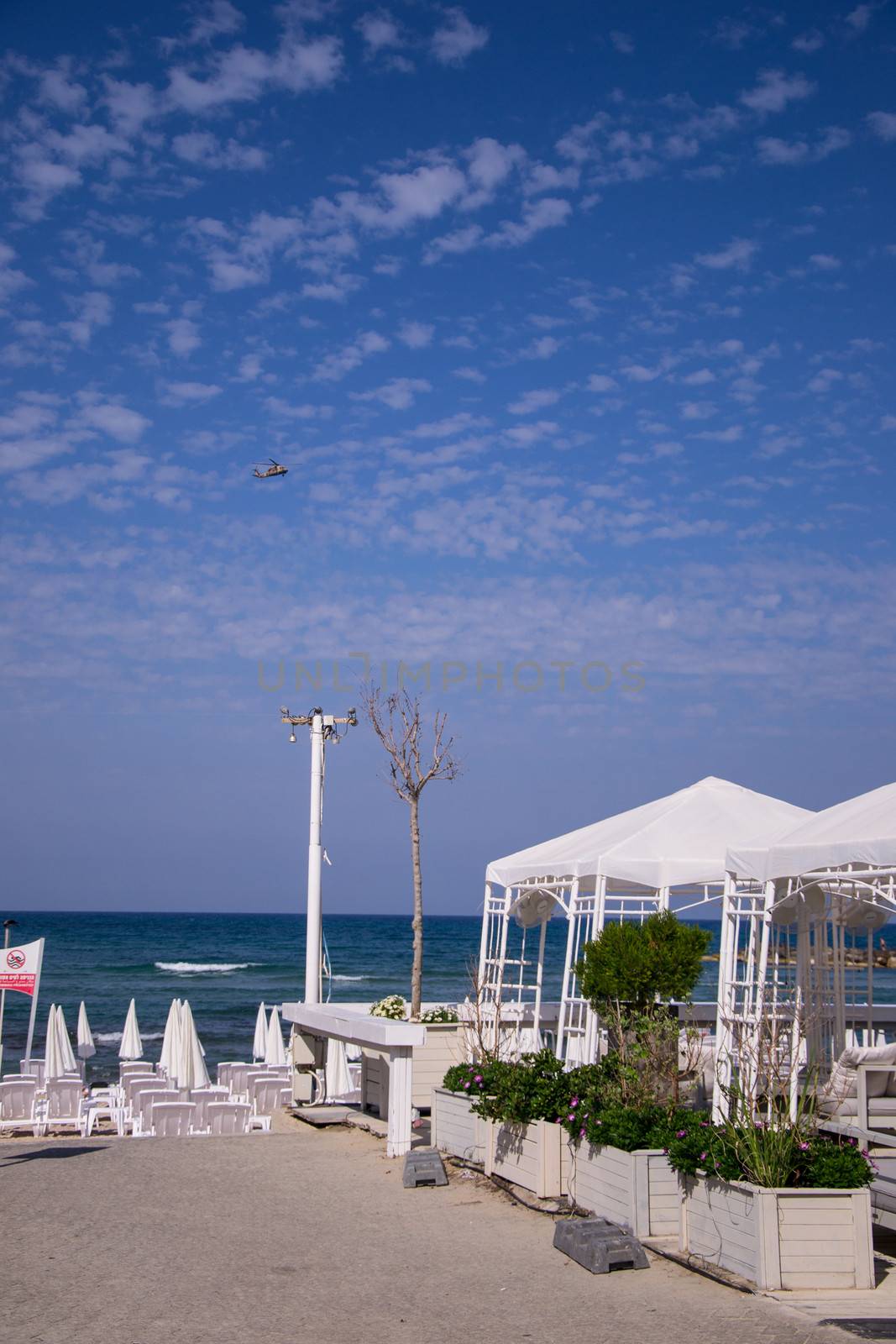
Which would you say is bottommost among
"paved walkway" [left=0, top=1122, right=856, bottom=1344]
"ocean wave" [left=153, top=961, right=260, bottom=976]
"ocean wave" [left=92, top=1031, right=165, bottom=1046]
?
"ocean wave" [left=153, top=961, right=260, bottom=976]

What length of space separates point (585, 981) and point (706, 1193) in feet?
11.6

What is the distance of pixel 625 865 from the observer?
1109cm

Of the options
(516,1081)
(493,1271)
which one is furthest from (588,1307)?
(516,1081)

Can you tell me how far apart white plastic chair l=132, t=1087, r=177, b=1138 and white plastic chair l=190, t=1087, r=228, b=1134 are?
31 centimetres

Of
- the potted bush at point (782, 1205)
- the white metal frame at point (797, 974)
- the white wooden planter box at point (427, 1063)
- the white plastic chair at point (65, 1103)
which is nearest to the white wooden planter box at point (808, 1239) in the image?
the potted bush at point (782, 1205)

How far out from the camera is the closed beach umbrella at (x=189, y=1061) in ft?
55.7

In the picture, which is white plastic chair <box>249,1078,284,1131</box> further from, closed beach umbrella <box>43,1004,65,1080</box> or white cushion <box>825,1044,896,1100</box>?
white cushion <box>825,1044,896,1100</box>

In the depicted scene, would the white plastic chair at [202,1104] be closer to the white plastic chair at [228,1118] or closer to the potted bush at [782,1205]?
the white plastic chair at [228,1118]

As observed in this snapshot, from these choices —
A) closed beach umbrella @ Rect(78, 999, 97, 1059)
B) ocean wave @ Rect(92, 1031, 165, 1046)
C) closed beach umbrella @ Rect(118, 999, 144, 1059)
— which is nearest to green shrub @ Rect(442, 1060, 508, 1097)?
closed beach umbrella @ Rect(78, 999, 97, 1059)

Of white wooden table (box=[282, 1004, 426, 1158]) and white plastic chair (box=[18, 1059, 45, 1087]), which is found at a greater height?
white wooden table (box=[282, 1004, 426, 1158])

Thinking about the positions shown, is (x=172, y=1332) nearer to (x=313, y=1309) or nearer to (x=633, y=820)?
(x=313, y=1309)

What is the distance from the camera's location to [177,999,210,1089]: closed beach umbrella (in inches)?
669

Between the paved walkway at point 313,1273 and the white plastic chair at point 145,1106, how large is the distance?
4.29m

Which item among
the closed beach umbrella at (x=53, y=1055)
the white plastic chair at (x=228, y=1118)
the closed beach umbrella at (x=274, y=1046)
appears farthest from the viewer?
the closed beach umbrella at (x=274, y=1046)
